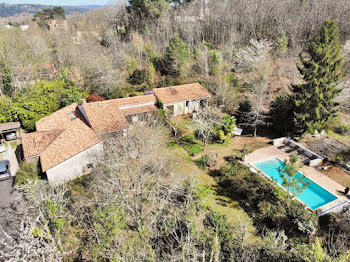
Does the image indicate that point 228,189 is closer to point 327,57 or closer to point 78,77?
point 327,57

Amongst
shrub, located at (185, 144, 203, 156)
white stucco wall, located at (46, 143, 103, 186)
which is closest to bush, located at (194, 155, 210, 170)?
shrub, located at (185, 144, 203, 156)

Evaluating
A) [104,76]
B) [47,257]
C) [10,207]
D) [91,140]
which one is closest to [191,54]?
[104,76]

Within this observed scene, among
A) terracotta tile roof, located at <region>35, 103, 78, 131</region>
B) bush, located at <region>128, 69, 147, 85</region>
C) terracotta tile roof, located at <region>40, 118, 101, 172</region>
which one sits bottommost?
terracotta tile roof, located at <region>40, 118, 101, 172</region>

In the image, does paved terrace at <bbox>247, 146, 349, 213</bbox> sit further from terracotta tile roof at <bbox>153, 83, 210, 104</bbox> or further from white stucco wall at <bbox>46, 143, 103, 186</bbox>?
white stucco wall at <bbox>46, 143, 103, 186</bbox>

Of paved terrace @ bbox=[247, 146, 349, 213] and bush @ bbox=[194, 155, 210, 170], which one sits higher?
bush @ bbox=[194, 155, 210, 170]

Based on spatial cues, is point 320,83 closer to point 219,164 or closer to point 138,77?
point 219,164

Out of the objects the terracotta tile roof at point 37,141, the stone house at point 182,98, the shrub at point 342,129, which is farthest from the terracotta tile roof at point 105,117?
the shrub at point 342,129
